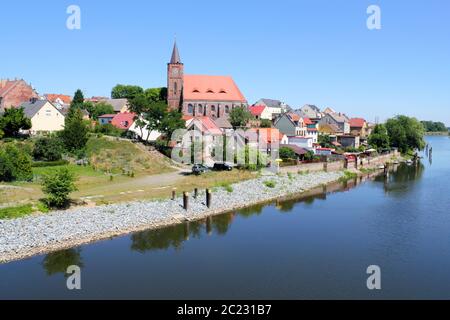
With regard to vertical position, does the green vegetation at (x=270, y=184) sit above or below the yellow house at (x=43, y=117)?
below

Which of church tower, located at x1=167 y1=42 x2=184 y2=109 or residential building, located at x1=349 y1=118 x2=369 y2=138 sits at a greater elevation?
church tower, located at x1=167 y1=42 x2=184 y2=109

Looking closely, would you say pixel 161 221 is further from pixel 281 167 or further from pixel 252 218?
pixel 281 167

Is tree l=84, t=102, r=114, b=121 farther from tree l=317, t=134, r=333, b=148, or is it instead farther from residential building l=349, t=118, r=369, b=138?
residential building l=349, t=118, r=369, b=138

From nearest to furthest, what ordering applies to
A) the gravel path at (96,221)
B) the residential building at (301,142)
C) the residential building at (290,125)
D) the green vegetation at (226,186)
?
1. the gravel path at (96,221)
2. the green vegetation at (226,186)
3. the residential building at (301,142)
4. the residential building at (290,125)

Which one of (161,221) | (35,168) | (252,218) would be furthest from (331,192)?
(35,168)

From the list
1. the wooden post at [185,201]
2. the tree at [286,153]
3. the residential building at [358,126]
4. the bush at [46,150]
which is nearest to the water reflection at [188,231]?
the wooden post at [185,201]

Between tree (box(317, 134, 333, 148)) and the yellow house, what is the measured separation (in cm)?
4466

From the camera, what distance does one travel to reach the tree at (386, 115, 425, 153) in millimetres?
86188

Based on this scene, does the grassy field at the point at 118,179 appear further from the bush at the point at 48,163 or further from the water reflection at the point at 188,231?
the water reflection at the point at 188,231

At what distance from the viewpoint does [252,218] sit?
118ft

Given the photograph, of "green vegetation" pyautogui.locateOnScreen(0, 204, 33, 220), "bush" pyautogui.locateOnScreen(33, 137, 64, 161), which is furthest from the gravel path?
"bush" pyautogui.locateOnScreen(33, 137, 64, 161)

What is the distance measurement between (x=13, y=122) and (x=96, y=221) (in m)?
23.9

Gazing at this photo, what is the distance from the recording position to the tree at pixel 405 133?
283ft
